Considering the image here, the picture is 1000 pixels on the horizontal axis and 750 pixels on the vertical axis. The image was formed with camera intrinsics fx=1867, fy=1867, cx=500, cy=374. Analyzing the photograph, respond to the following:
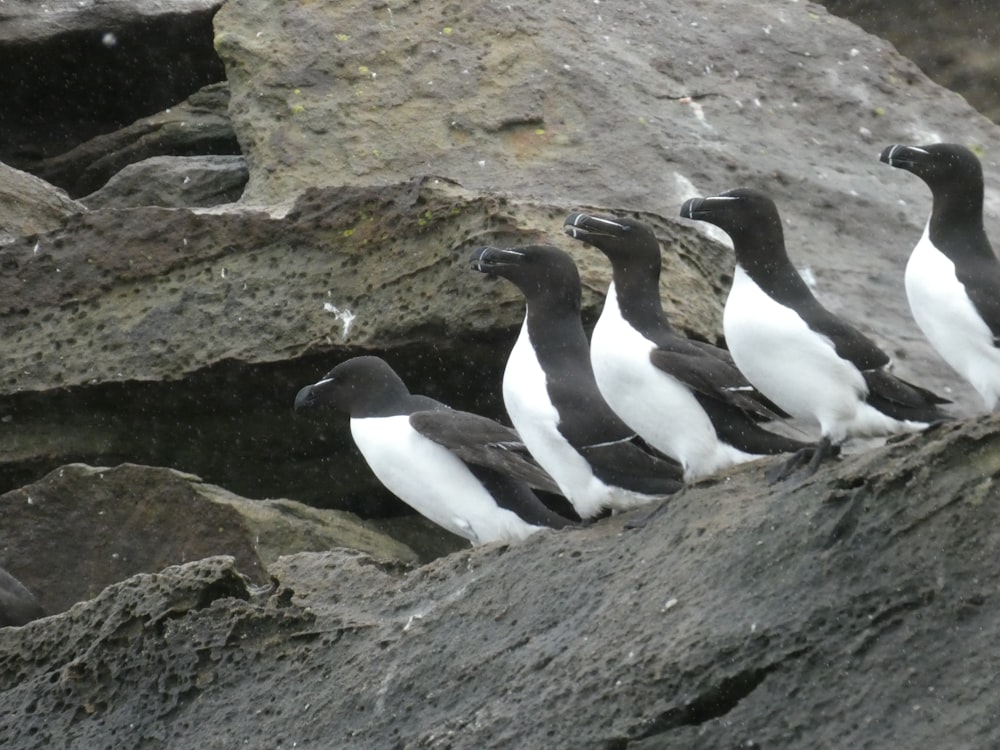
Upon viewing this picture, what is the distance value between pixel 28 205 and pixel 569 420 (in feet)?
14.7

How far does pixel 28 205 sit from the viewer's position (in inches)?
395

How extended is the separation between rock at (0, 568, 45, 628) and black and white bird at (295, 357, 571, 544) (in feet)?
4.45

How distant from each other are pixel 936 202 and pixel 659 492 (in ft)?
4.76

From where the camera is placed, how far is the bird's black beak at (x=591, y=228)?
22.9 ft

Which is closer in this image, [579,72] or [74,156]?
[579,72]

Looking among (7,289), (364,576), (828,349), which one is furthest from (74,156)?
(828,349)

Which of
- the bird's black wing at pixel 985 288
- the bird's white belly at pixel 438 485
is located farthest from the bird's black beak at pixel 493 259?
the bird's black wing at pixel 985 288

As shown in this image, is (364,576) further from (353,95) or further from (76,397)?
(353,95)

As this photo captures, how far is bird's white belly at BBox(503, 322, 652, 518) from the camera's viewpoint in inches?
263

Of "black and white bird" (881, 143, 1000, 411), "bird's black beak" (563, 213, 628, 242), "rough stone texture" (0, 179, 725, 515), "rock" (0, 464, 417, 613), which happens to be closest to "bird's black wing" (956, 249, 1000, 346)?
"black and white bird" (881, 143, 1000, 411)

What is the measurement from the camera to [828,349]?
242 inches

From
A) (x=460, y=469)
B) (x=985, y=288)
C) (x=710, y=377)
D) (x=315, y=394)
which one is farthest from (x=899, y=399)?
(x=315, y=394)

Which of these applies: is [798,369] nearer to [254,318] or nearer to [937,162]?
[937,162]

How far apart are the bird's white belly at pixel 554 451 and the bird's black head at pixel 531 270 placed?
1.29 ft
